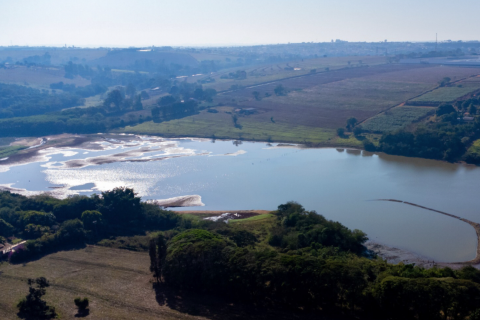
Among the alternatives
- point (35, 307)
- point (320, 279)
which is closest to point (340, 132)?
point (320, 279)

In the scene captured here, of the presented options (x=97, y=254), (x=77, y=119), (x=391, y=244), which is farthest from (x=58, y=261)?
(x=77, y=119)

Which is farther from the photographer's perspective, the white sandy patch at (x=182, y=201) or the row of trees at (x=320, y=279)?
the white sandy patch at (x=182, y=201)

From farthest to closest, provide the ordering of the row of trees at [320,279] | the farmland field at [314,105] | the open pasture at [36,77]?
the open pasture at [36,77]
the farmland field at [314,105]
the row of trees at [320,279]

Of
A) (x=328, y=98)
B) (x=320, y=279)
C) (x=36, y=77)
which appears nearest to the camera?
(x=320, y=279)

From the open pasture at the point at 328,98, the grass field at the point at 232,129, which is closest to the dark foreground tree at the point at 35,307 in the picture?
the grass field at the point at 232,129

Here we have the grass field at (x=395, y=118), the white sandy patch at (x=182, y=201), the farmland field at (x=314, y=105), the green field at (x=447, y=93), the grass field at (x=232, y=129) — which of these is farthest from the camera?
the green field at (x=447, y=93)

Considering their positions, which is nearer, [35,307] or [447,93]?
[35,307]

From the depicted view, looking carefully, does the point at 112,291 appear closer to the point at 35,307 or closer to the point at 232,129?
the point at 35,307

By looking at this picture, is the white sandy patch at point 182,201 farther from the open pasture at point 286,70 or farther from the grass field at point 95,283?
the open pasture at point 286,70
